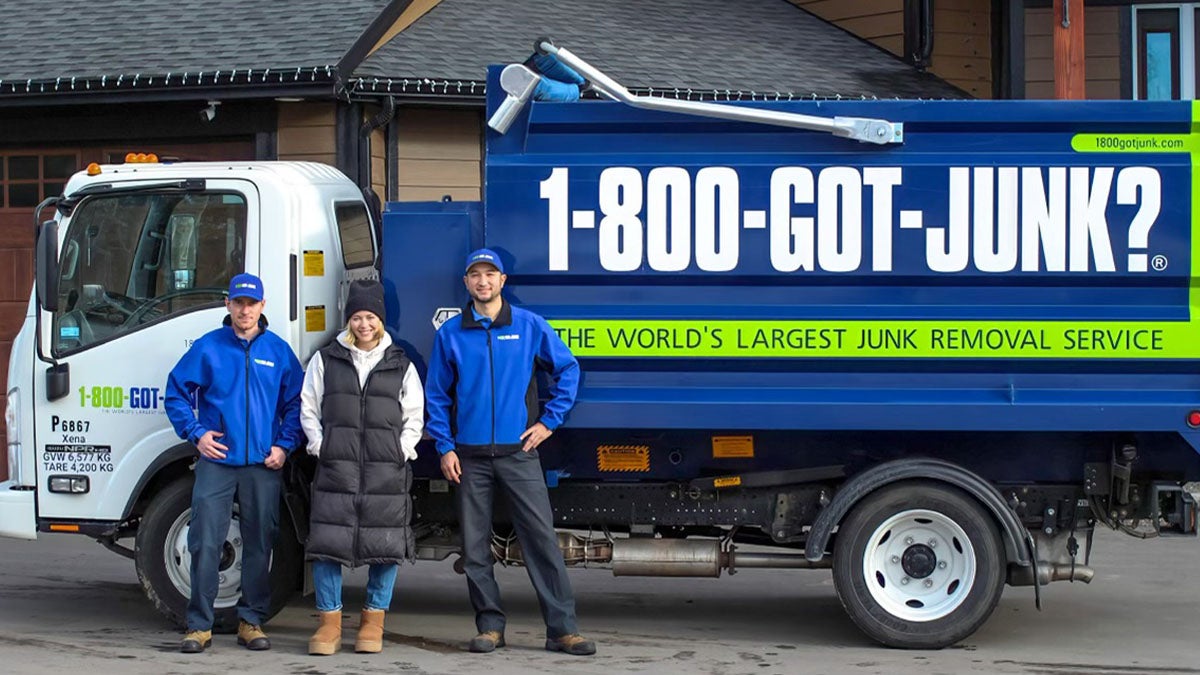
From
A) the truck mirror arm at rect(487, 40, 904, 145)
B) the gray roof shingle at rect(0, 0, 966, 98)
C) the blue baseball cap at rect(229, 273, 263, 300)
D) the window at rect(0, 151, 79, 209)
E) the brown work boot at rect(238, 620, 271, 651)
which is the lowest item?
the brown work boot at rect(238, 620, 271, 651)

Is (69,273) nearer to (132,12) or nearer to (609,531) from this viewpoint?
(609,531)

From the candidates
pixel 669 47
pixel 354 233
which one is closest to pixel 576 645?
pixel 354 233

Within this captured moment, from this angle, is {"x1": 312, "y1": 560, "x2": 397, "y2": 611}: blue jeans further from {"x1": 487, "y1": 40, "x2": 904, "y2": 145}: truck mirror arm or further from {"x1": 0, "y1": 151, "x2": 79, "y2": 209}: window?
{"x1": 0, "y1": 151, "x2": 79, "y2": 209}: window

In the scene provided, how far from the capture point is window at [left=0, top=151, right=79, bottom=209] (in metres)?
13.3

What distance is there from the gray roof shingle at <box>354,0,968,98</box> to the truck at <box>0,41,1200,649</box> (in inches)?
184

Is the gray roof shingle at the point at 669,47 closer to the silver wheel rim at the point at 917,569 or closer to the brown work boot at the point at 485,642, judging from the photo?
the brown work boot at the point at 485,642

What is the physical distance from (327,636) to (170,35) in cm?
683

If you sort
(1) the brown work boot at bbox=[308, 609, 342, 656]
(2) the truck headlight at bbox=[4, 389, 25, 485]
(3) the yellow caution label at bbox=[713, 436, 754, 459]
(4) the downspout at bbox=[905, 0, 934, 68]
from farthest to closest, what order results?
1. (4) the downspout at bbox=[905, 0, 934, 68]
2. (2) the truck headlight at bbox=[4, 389, 25, 485]
3. (3) the yellow caution label at bbox=[713, 436, 754, 459]
4. (1) the brown work boot at bbox=[308, 609, 342, 656]

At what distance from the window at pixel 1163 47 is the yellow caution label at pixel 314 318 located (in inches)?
358

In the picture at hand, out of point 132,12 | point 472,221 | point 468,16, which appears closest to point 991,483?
point 472,221

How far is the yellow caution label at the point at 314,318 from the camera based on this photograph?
8133 millimetres

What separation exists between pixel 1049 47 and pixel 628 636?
8433mm

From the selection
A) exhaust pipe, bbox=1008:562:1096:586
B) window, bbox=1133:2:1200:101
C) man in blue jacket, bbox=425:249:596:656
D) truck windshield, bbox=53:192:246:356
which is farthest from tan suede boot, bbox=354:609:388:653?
window, bbox=1133:2:1200:101

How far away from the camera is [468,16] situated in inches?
550
